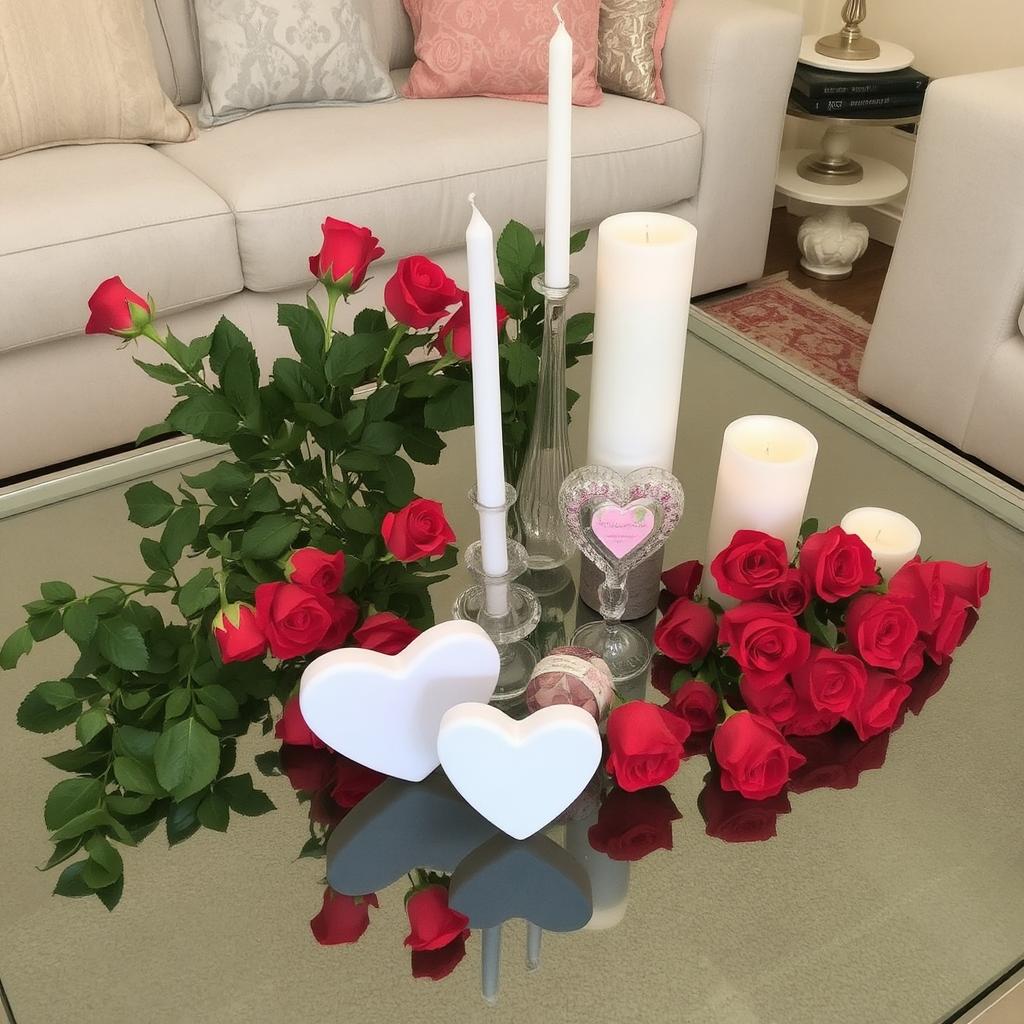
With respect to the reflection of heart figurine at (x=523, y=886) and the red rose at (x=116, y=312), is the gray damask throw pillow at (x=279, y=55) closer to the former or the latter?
the red rose at (x=116, y=312)

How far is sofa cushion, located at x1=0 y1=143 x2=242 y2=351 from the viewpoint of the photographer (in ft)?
5.16

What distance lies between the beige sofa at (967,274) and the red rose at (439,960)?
136 cm

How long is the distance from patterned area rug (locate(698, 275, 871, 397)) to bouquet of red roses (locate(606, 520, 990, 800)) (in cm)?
131

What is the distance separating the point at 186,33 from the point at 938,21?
5.59 ft

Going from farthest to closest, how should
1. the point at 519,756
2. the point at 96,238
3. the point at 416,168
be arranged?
the point at 416,168 → the point at 96,238 → the point at 519,756

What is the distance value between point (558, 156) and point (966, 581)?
0.47 m

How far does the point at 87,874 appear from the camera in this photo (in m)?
0.75

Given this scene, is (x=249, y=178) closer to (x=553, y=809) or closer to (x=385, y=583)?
(x=385, y=583)

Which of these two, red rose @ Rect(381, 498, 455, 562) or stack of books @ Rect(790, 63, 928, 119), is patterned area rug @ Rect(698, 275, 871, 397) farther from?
red rose @ Rect(381, 498, 455, 562)

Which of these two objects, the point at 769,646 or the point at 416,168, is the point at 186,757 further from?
the point at 416,168

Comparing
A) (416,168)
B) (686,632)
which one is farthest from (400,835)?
(416,168)

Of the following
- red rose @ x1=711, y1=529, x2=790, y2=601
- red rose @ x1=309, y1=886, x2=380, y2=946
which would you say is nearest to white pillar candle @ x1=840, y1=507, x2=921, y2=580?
red rose @ x1=711, y1=529, x2=790, y2=601

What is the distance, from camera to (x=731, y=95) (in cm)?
212

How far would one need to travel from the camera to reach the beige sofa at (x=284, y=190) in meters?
1.63
